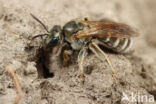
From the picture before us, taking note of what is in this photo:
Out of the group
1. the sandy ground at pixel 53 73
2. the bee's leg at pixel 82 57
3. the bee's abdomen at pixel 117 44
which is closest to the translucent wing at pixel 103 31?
the bee's abdomen at pixel 117 44

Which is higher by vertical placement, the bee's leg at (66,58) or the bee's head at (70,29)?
the bee's head at (70,29)

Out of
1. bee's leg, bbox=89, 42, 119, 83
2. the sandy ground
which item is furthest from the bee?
the sandy ground

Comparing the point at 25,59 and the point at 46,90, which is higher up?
the point at 25,59

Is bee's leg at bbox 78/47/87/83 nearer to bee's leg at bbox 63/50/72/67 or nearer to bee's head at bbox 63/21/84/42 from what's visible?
bee's leg at bbox 63/50/72/67

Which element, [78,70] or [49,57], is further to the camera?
[49,57]

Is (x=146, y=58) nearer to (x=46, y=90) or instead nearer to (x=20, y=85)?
(x=46, y=90)

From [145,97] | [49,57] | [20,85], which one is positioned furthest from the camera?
[49,57]

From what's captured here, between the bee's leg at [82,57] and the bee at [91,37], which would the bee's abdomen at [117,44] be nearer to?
the bee at [91,37]

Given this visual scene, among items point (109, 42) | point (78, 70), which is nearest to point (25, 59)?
point (78, 70)
